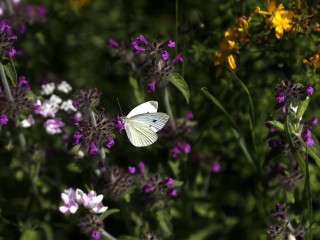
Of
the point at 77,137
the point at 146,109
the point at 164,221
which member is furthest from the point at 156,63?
the point at 164,221

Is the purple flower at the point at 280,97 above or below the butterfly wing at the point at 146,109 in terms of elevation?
below

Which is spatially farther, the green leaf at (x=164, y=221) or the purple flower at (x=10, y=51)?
the green leaf at (x=164, y=221)

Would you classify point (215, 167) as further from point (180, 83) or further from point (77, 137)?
point (77, 137)

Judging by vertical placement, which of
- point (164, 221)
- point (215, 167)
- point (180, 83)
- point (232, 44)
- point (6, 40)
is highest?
point (6, 40)

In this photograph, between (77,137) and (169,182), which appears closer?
(77,137)

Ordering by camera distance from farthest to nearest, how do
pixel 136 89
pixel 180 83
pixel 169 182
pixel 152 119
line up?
pixel 136 89 → pixel 169 182 → pixel 180 83 → pixel 152 119

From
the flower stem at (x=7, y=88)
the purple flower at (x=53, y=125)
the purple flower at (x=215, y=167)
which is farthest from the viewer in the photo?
the purple flower at (x=215, y=167)

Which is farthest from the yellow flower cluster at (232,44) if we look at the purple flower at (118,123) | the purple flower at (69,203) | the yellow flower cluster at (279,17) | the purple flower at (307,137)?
the purple flower at (69,203)

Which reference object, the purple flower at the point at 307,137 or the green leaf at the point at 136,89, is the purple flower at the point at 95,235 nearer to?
the green leaf at the point at 136,89
